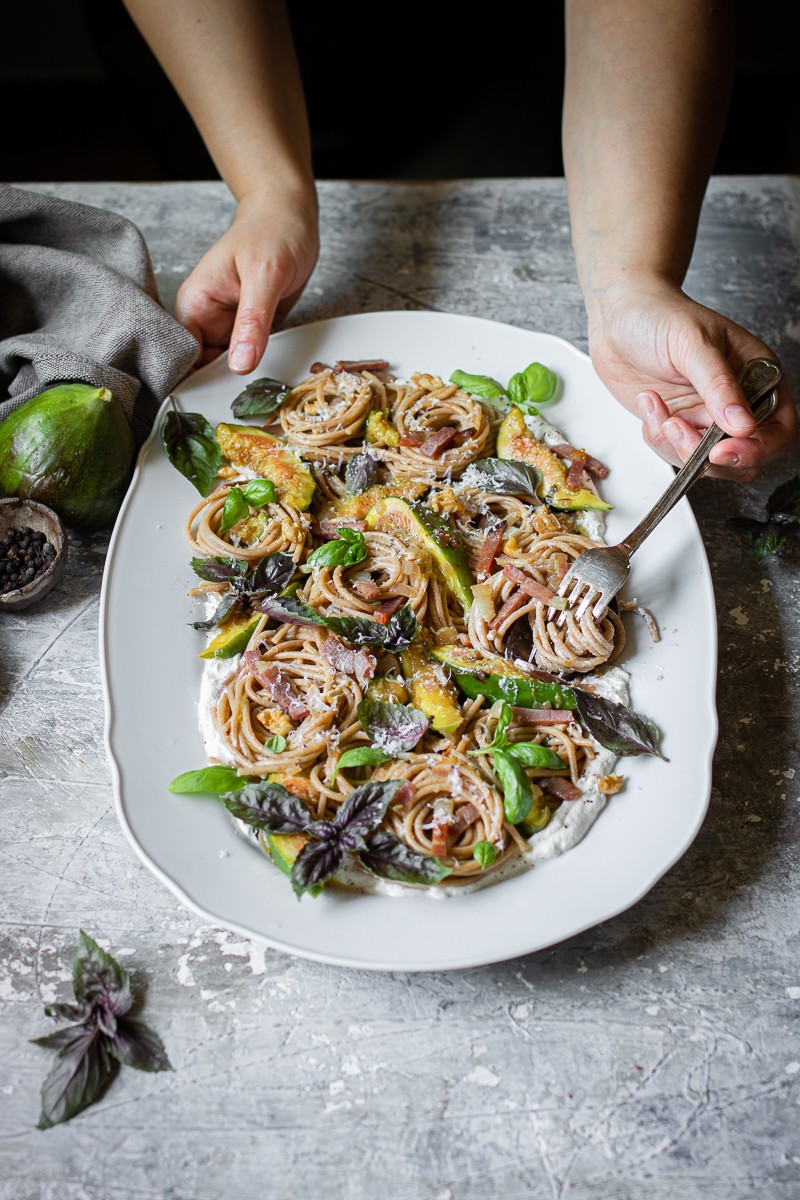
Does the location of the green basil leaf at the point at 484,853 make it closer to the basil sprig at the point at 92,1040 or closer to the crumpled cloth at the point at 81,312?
the basil sprig at the point at 92,1040

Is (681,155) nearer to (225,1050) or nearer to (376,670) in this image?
(376,670)

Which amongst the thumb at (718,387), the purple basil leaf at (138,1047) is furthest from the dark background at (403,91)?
the purple basil leaf at (138,1047)

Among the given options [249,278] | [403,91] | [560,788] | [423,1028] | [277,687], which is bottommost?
[423,1028]

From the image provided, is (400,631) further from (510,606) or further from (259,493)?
(259,493)

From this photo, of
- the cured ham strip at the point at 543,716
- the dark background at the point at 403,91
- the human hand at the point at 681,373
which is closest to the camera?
the cured ham strip at the point at 543,716

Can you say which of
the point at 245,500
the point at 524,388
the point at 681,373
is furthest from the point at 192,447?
the point at 681,373

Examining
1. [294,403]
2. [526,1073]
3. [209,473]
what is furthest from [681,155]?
[526,1073]

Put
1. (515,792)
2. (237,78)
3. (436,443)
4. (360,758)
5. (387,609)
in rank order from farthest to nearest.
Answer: (237,78)
(436,443)
(387,609)
(360,758)
(515,792)
